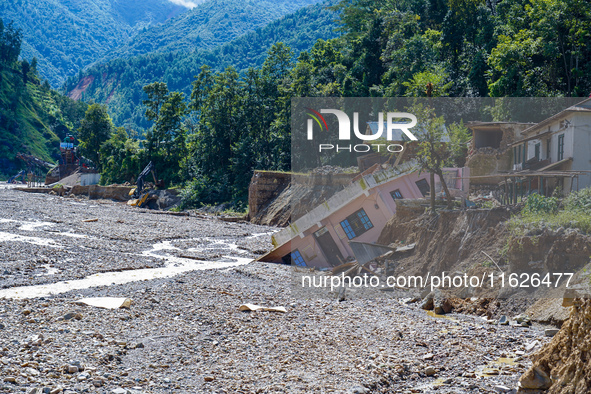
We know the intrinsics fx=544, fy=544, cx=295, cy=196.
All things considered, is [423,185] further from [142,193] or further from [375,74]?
[142,193]

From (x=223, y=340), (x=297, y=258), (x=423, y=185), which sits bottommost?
(x=297, y=258)

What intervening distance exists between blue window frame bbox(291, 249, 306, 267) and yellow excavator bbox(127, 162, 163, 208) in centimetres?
3922

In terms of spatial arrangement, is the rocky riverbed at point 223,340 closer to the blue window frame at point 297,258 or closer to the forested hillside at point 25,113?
the blue window frame at point 297,258

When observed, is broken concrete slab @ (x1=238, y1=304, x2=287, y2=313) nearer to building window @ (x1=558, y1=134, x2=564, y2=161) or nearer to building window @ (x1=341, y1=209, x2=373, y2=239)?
building window @ (x1=341, y1=209, x2=373, y2=239)

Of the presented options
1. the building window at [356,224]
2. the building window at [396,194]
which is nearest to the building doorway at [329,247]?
the building window at [356,224]

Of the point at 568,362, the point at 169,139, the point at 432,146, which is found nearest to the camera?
the point at 568,362

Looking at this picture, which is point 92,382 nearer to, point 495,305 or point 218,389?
point 218,389

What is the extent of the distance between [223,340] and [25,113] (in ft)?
418

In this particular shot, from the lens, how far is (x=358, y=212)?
24.5 metres

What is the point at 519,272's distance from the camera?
16.3 meters

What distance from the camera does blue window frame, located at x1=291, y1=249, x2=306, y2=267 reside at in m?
25.6

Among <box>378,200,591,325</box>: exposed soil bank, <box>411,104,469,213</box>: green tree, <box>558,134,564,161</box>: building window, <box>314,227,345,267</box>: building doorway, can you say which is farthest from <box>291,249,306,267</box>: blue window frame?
<box>558,134,564,161</box>: building window

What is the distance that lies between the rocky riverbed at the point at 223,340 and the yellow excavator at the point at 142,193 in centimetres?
3899

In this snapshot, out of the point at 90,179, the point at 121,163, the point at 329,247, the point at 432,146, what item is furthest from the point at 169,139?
the point at 432,146
